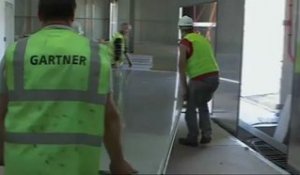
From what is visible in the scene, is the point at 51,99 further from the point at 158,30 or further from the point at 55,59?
the point at 158,30

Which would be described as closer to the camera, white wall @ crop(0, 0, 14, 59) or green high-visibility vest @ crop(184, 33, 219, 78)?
green high-visibility vest @ crop(184, 33, 219, 78)

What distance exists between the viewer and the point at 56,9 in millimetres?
1529

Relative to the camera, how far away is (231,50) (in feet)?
20.5

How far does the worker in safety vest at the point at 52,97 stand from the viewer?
1499 mm

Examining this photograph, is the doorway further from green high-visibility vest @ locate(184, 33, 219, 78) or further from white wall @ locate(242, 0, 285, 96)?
green high-visibility vest @ locate(184, 33, 219, 78)

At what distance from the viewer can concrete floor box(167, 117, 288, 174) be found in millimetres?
4320

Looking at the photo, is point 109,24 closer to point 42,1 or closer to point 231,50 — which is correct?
point 231,50

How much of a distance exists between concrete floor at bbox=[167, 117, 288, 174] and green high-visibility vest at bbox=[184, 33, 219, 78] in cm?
78

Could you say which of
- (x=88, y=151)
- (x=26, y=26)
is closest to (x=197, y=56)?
(x=88, y=151)

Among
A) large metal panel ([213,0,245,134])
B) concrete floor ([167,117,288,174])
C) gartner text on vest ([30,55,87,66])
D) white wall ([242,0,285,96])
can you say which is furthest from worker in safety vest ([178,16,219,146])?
gartner text on vest ([30,55,87,66])

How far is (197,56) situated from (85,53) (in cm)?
348

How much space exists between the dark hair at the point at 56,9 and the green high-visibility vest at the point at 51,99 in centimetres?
5

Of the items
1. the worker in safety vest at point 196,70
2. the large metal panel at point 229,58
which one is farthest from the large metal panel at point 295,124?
the large metal panel at point 229,58

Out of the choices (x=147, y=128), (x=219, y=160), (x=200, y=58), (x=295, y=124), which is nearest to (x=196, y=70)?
(x=200, y=58)
